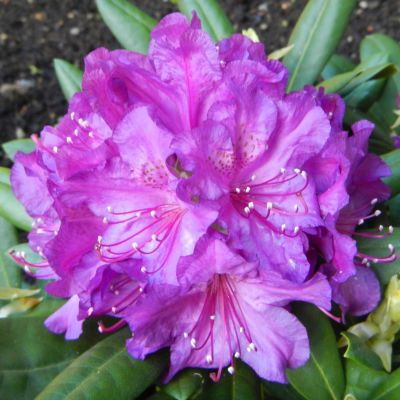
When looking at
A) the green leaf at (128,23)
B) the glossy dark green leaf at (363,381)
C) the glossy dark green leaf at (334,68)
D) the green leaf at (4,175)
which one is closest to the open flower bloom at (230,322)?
the glossy dark green leaf at (363,381)

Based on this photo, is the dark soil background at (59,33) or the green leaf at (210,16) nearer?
the green leaf at (210,16)

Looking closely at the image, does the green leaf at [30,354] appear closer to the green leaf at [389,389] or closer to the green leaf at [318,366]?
the green leaf at [318,366]

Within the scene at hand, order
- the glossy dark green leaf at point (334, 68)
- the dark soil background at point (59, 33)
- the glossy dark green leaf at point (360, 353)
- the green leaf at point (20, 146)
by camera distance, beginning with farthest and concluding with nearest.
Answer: the dark soil background at point (59, 33)
the glossy dark green leaf at point (334, 68)
the green leaf at point (20, 146)
the glossy dark green leaf at point (360, 353)

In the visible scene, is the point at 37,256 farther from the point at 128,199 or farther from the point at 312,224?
the point at 312,224

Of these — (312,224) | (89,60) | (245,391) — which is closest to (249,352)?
(245,391)

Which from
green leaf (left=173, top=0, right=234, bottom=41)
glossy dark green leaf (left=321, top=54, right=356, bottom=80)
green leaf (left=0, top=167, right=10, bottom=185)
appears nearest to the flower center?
green leaf (left=0, top=167, right=10, bottom=185)

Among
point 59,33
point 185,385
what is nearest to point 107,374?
point 185,385

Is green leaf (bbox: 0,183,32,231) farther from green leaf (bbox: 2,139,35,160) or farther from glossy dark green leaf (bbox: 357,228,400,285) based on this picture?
glossy dark green leaf (bbox: 357,228,400,285)
